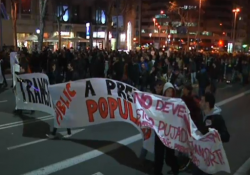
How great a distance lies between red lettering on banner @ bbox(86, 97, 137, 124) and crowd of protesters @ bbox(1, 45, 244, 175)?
64 cm

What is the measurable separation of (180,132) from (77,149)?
2699mm

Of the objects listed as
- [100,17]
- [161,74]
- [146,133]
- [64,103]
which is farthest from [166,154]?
[100,17]

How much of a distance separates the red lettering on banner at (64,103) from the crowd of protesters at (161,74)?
1.84m

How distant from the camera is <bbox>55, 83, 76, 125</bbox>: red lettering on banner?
7.29 m

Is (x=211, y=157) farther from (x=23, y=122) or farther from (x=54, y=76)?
(x=54, y=76)

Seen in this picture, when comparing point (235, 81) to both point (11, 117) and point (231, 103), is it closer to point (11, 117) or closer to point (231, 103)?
point (231, 103)

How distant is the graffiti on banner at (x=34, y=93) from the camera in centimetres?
831

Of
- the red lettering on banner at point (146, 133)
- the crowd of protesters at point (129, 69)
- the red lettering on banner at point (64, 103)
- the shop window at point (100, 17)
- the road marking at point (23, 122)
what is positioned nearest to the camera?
the red lettering on banner at point (146, 133)

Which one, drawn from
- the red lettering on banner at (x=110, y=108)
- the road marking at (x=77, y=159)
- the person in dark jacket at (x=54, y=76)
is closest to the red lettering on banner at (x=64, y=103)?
the red lettering on banner at (x=110, y=108)

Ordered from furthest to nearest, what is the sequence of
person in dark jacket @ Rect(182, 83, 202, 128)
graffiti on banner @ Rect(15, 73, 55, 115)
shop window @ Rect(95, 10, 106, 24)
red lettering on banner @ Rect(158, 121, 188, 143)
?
shop window @ Rect(95, 10, 106, 24), graffiti on banner @ Rect(15, 73, 55, 115), person in dark jacket @ Rect(182, 83, 202, 128), red lettering on banner @ Rect(158, 121, 188, 143)

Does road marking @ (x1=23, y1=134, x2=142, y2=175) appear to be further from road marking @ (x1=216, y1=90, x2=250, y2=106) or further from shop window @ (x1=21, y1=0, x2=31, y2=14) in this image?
shop window @ (x1=21, y1=0, x2=31, y2=14)

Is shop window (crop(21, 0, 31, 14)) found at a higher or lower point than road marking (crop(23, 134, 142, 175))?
higher

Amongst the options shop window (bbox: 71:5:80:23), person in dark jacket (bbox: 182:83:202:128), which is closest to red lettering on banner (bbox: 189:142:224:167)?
person in dark jacket (bbox: 182:83:202:128)

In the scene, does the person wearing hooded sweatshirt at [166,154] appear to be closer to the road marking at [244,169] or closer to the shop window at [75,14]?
the road marking at [244,169]
